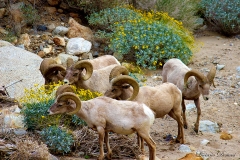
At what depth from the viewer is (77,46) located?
49.7ft

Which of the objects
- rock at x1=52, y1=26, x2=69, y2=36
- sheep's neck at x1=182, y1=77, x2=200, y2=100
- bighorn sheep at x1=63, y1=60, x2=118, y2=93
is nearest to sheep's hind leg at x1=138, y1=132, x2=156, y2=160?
bighorn sheep at x1=63, y1=60, x2=118, y2=93

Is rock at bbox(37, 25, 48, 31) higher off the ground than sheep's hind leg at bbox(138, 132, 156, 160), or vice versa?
sheep's hind leg at bbox(138, 132, 156, 160)

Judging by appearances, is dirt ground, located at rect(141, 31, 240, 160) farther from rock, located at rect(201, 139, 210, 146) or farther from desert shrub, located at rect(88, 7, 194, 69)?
desert shrub, located at rect(88, 7, 194, 69)

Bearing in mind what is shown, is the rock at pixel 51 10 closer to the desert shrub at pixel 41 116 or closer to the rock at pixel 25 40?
the rock at pixel 25 40

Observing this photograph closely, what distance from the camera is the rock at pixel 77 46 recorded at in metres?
15.0

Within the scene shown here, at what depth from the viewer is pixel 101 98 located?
25.7 feet

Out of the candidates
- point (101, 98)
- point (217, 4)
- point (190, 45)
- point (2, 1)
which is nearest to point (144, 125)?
point (101, 98)

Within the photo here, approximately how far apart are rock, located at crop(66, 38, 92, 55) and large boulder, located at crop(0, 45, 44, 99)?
1.91 meters

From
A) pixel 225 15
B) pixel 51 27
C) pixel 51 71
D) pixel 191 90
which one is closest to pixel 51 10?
pixel 51 27

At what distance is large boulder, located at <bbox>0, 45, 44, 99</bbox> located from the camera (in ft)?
39.1

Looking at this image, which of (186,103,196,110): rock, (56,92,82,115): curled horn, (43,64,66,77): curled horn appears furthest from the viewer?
(186,103,196,110): rock

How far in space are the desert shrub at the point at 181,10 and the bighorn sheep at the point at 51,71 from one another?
8110 mm

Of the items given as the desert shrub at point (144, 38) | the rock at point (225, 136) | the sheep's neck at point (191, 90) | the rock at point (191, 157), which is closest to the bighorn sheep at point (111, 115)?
the rock at point (191, 157)

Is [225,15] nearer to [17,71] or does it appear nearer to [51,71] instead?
[17,71]
